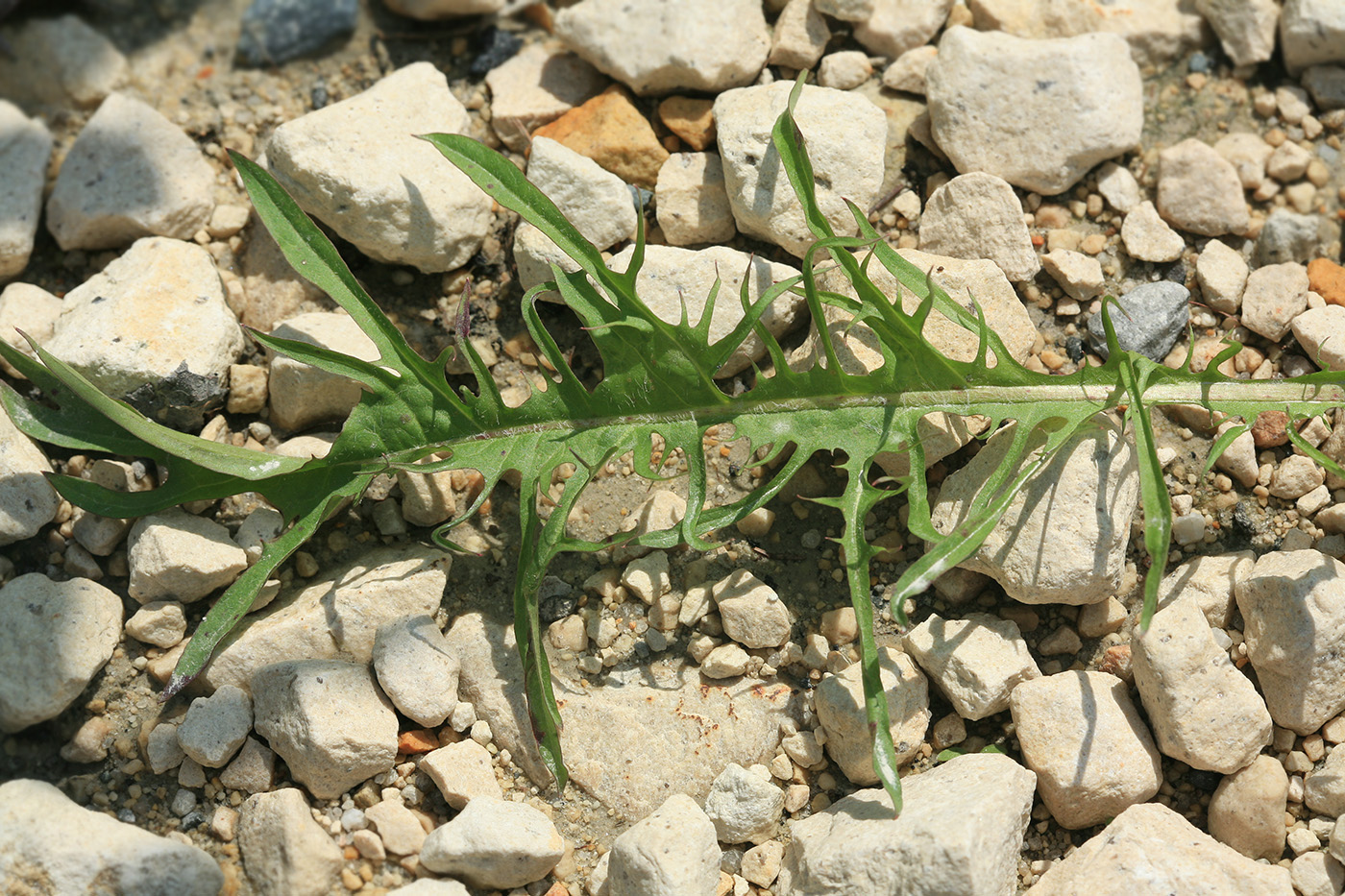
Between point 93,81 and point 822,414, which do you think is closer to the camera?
point 822,414

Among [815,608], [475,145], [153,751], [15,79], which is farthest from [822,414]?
[15,79]

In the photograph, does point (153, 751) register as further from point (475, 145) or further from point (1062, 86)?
point (1062, 86)

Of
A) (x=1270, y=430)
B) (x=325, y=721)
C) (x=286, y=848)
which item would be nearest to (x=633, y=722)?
(x=325, y=721)

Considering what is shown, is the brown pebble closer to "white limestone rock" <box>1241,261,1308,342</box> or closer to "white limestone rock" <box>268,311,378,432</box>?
"white limestone rock" <box>1241,261,1308,342</box>

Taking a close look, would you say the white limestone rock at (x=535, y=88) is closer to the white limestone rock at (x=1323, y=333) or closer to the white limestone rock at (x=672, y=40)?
the white limestone rock at (x=672, y=40)

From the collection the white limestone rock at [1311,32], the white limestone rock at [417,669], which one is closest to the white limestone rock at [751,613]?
the white limestone rock at [417,669]

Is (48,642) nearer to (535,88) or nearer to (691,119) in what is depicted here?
(535,88)
